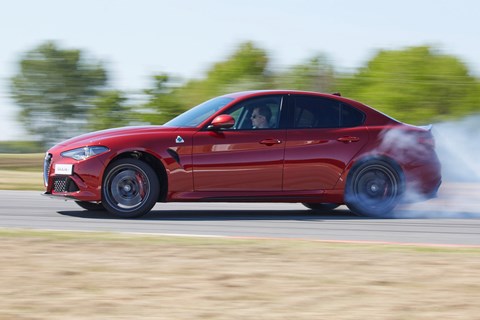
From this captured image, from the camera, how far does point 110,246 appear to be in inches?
331

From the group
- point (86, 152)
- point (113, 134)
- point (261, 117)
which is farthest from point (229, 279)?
point (261, 117)

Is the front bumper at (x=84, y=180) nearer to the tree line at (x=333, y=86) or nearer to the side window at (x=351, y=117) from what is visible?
the side window at (x=351, y=117)

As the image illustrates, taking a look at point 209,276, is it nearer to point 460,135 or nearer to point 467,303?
point 467,303

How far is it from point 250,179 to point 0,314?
5.95 meters

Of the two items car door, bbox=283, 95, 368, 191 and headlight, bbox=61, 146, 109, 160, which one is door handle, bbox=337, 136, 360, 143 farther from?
headlight, bbox=61, 146, 109, 160

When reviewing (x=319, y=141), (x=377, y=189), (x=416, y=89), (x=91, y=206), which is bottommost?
(x=91, y=206)

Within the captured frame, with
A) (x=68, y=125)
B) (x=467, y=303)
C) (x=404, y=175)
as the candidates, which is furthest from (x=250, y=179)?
(x=68, y=125)

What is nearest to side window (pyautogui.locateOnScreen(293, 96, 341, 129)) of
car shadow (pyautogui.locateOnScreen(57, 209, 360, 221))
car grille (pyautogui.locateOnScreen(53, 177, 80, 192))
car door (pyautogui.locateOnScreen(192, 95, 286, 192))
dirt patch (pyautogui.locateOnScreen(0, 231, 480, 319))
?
car door (pyautogui.locateOnScreen(192, 95, 286, 192))

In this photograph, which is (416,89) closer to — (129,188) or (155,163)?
(155,163)

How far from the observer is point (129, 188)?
440 inches

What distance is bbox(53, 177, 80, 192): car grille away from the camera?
36.3 feet

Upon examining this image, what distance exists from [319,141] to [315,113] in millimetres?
415

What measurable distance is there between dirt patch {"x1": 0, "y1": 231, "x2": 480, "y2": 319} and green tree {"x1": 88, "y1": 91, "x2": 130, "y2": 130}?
3040cm

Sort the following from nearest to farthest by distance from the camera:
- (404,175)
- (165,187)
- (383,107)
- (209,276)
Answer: (209,276)
(165,187)
(404,175)
(383,107)
